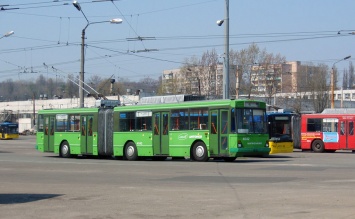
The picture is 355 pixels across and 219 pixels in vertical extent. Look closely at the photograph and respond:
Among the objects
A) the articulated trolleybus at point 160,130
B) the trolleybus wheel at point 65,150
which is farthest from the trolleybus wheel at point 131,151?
the trolleybus wheel at point 65,150

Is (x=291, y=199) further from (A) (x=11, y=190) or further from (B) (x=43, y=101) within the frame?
(B) (x=43, y=101)

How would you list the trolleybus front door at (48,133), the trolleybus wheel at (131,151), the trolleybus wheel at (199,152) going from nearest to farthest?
the trolleybus wheel at (199,152) < the trolleybus wheel at (131,151) < the trolleybus front door at (48,133)

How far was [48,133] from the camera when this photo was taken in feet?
120

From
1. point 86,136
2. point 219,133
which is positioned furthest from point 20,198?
point 86,136

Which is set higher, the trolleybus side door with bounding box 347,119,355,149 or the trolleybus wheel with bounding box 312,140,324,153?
the trolleybus side door with bounding box 347,119,355,149

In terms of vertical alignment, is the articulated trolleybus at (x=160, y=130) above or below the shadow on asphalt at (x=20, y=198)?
above

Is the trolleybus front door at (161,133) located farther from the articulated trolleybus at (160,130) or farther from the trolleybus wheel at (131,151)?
the trolleybus wheel at (131,151)

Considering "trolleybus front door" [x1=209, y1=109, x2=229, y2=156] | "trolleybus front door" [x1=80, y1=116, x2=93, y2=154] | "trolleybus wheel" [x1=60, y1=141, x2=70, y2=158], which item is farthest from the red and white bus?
"trolleybus wheel" [x1=60, y1=141, x2=70, y2=158]

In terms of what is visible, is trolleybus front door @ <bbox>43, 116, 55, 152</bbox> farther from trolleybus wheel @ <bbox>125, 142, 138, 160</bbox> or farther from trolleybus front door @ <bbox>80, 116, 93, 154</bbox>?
trolleybus wheel @ <bbox>125, 142, 138, 160</bbox>

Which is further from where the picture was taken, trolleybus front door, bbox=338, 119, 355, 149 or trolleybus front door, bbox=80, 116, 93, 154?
trolleybus front door, bbox=338, 119, 355, 149

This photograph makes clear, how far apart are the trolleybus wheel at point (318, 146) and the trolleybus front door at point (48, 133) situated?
17.1 m

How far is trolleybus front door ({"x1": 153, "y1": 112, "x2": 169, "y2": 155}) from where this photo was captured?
2978cm

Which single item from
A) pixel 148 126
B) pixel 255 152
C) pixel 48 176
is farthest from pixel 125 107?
pixel 48 176

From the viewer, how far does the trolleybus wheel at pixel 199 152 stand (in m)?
28.1
